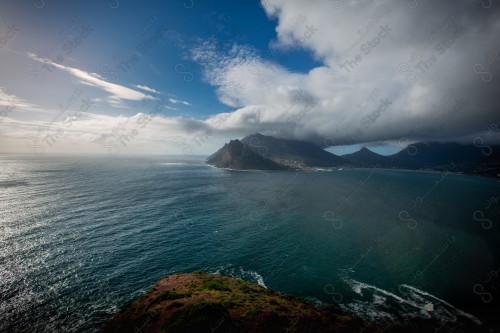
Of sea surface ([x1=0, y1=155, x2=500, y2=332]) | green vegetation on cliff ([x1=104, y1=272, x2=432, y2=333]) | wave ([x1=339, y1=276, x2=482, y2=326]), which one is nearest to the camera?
green vegetation on cliff ([x1=104, y1=272, x2=432, y2=333])

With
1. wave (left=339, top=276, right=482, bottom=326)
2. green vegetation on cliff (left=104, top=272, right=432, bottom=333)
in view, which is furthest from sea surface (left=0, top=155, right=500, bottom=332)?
green vegetation on cliff (left=104, top=272, right=432, bottom=333)

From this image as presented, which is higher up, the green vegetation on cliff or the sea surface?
the green vegetation on cliff

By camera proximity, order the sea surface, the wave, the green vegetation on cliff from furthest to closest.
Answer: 1. the sea surface
2. the wave
3. the green vegetation on cliff

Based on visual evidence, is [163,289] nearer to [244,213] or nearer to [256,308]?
[256,308]

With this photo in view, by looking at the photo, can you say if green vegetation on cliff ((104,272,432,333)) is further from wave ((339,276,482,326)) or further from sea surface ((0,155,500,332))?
sea surface ((0,155,500,332))

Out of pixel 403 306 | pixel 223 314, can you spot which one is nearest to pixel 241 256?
pixel 223 314

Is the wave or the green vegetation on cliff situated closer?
the green vegetation on cliff

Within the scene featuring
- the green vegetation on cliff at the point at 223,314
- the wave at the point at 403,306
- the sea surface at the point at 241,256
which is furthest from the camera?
the sea surface at the point at 241,256

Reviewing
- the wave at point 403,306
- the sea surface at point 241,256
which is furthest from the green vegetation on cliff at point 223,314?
the sea surface at point 241,256

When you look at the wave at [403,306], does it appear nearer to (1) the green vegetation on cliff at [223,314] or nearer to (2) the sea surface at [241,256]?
(2) the sea surface at [241,256]
